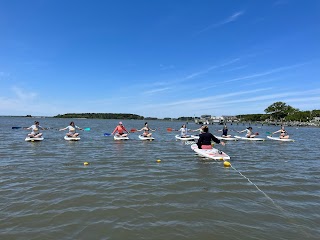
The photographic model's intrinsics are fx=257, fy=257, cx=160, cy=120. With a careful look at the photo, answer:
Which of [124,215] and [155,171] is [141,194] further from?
[155,171]

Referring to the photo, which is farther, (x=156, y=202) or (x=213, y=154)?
(x=213, y=154)

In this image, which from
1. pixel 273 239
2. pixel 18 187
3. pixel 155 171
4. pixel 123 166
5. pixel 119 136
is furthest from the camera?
pixel 119 136

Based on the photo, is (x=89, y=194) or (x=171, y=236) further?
(x=89, y=194)

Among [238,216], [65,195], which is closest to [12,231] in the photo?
[65,195]

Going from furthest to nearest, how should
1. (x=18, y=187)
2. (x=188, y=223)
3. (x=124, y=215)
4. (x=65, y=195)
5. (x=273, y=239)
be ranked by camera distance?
1. (x=18, y=187)
2. (x=65, y=195)
3. (x=124, y=215)
4. (x=188, y=223)
5. (x=273, y=239)

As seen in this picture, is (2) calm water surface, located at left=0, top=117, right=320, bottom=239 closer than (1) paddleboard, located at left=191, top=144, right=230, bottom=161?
Yes

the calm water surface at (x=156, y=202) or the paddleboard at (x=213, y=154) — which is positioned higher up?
the paddleboard at (x=213, y=154)

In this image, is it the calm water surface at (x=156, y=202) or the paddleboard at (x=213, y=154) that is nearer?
the calm water surface at (x=156, y=202)

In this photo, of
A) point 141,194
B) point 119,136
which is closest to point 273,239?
point 141,194

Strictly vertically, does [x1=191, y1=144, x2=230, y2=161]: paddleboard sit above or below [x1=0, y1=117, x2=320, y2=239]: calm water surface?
above

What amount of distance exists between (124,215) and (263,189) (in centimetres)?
563

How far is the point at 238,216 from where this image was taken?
709 cm

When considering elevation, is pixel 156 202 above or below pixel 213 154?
below

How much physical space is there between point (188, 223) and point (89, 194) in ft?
12.5
